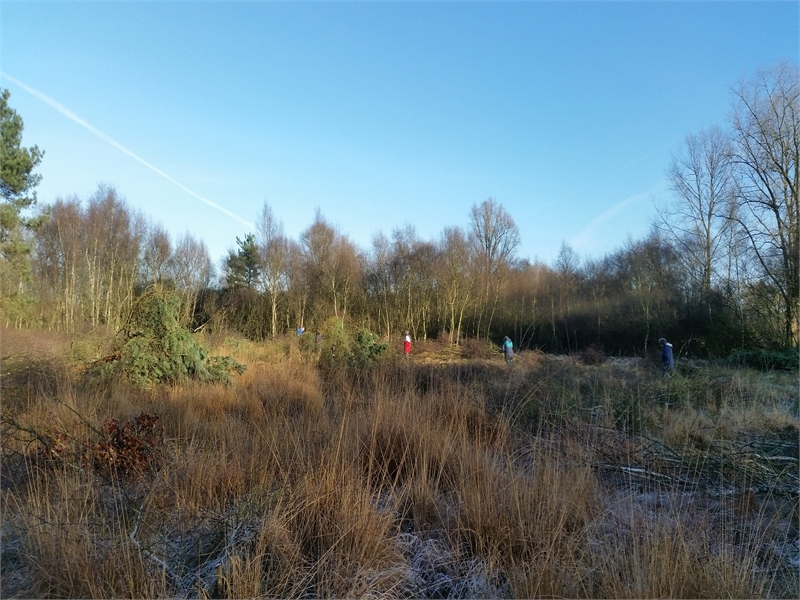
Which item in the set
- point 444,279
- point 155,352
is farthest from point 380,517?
point 444,279

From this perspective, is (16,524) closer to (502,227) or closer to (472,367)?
(472,367)

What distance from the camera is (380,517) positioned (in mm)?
2586

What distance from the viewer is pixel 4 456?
12.1ft

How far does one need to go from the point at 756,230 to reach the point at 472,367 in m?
18.7

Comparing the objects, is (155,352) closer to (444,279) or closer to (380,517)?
(380,517)

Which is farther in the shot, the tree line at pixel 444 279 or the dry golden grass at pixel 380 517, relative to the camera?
the tree line at pixel 444 279

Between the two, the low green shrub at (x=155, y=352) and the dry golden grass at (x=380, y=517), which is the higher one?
the low green shrub at (x=155, y=352)

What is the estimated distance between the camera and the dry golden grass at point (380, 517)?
85.7 inches

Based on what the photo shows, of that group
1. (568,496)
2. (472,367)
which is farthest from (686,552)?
(472,367)

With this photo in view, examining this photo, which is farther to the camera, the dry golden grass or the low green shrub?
the low green shrub

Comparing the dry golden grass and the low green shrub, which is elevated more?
the low green shrub

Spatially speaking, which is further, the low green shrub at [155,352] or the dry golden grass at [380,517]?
the low green shrub at [155,352]

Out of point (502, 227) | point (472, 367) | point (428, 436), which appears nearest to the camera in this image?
point (428, 436)

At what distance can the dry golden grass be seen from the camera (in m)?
2.18
